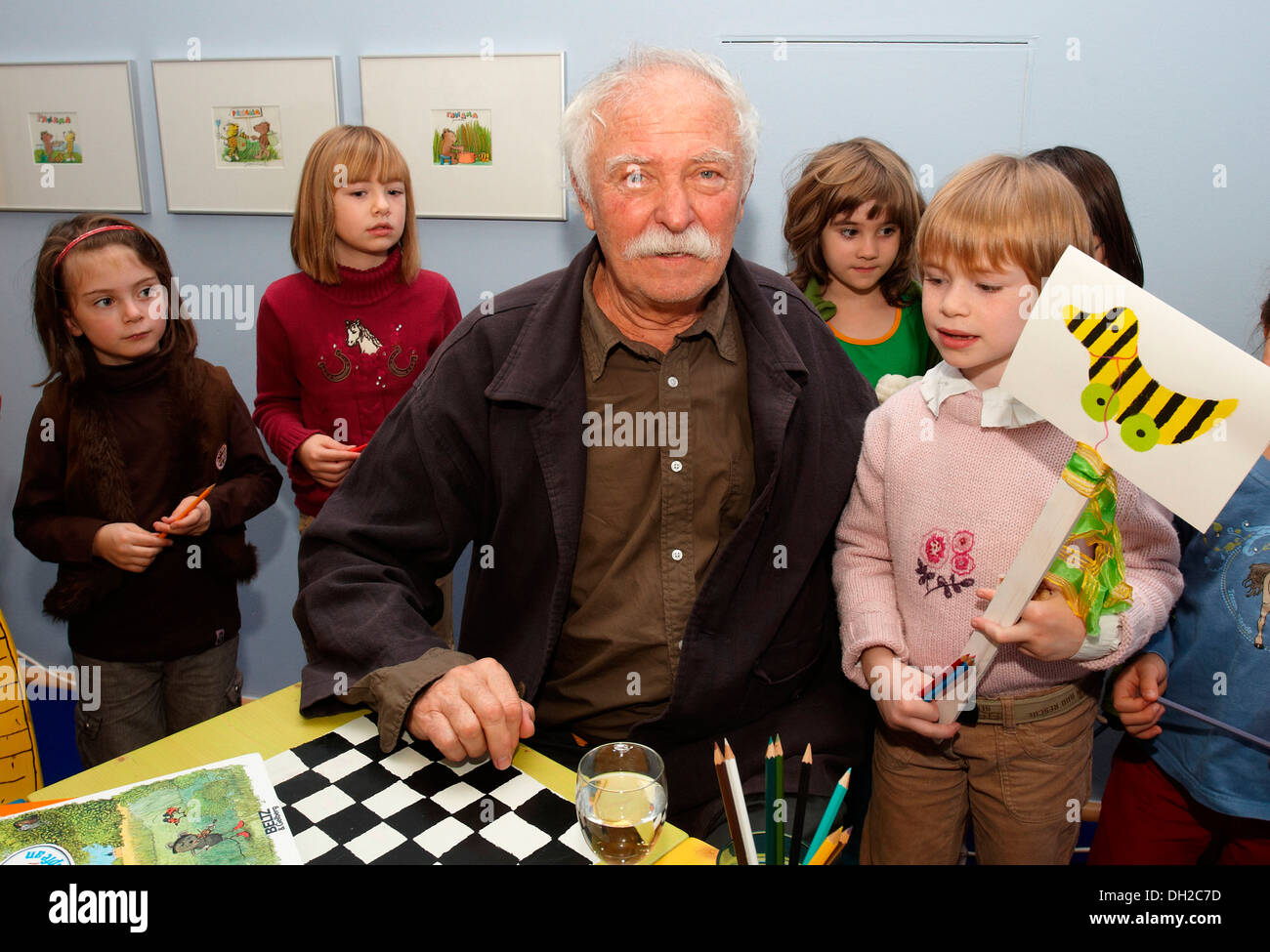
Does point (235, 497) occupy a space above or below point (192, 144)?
below

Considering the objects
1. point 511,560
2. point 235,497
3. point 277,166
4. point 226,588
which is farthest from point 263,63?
point 511,560

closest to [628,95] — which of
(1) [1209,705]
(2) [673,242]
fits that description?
(2) [673,242]

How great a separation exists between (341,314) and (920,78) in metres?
2.05

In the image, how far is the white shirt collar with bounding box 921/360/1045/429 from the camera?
1.53 meters

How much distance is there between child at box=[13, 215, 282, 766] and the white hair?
4.66ft

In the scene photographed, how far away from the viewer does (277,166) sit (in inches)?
131

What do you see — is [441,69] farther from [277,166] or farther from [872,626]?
[872,626]

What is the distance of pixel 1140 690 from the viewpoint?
169 cm

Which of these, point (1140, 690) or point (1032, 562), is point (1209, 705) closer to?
point (1140, 690)

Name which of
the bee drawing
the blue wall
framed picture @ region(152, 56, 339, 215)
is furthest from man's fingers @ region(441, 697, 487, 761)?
the bee drawing

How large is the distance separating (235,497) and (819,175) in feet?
6.36

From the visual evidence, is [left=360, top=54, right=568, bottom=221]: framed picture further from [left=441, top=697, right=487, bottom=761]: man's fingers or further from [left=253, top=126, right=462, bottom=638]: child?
[left=441, top=697, right=487, bottom=761]: man's fingers

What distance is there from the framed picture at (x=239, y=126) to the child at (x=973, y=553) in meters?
2.58
